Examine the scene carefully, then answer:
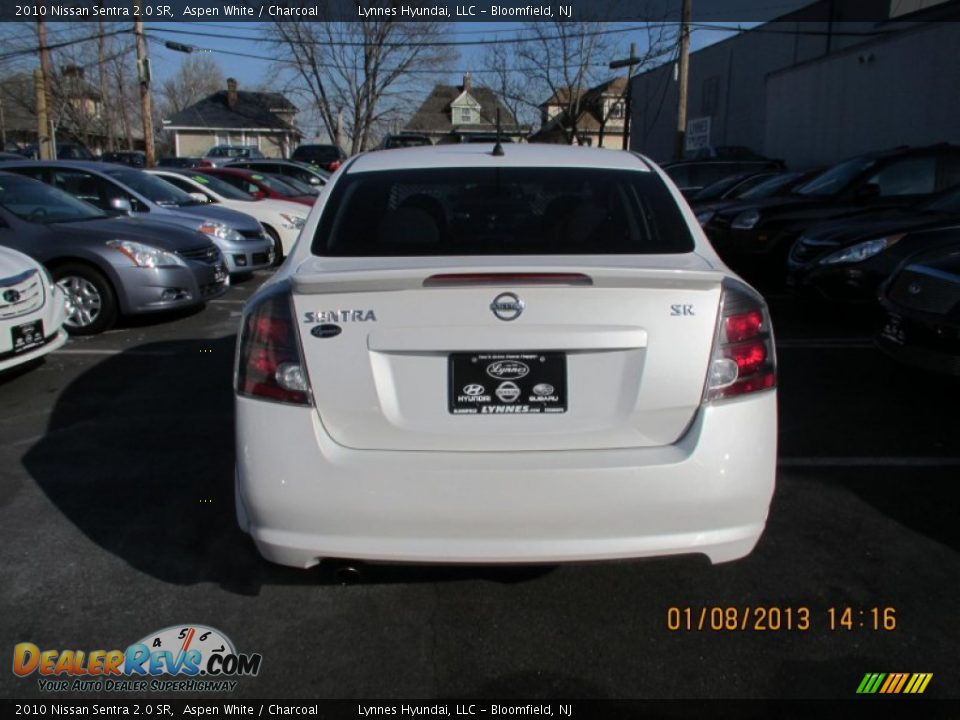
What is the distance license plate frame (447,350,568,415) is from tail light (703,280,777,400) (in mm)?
467

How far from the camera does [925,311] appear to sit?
4.93m

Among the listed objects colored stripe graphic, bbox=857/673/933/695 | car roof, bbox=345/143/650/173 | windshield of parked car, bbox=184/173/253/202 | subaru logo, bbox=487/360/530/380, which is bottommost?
colored stripe graphic, bbox=857/673/933/695

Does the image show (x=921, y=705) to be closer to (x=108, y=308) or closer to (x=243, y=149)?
(x=108, y=308)

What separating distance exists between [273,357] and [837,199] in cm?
852

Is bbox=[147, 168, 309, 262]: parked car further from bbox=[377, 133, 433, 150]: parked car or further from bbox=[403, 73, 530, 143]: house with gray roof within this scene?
bbox=[403, 73, 530, 143]: house with gray roof

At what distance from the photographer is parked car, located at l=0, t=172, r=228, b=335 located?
7230 mm

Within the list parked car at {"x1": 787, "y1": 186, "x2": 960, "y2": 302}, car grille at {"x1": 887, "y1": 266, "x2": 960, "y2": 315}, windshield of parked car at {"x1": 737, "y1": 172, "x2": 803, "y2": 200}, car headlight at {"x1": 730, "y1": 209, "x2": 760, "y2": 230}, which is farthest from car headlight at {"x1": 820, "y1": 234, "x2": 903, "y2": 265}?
windshield of parked car at {"x1": 737, "y1": 172, "x2": 803, "y2": 200}

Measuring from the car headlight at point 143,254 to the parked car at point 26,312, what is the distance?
1.43 meters

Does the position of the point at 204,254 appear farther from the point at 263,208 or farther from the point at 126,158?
the point at 126,158

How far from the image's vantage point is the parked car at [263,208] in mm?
12062

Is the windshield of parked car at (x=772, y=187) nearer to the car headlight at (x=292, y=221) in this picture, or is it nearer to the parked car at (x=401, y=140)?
the car headlight at (x=292, y=221)

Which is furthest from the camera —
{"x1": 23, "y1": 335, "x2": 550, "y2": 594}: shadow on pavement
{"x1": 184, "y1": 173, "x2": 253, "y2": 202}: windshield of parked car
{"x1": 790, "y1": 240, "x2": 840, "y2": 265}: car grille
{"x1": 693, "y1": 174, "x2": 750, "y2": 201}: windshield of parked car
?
{"x1": 693, "y1": 174, "x2": 750, "y2": 201}: windshield of parked car

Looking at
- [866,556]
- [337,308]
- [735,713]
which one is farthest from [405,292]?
[866,556]

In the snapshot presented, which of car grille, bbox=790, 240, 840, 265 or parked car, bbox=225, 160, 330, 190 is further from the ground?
parked car, bbox=225, 160, 330, 190
